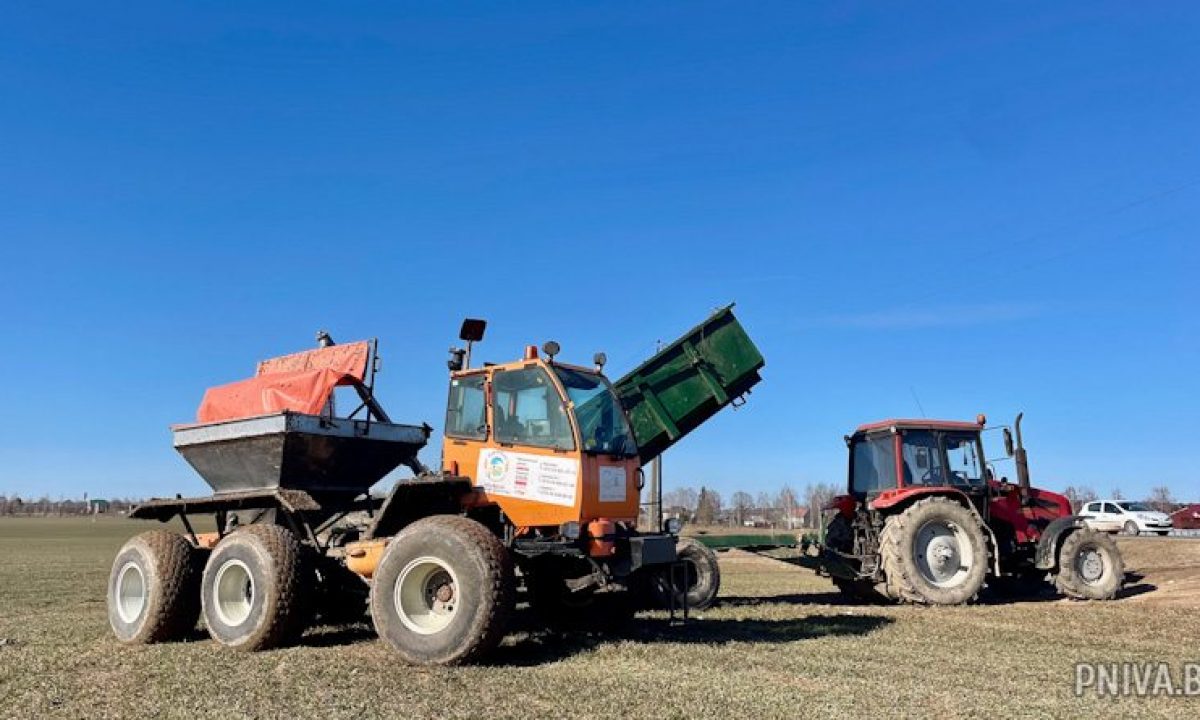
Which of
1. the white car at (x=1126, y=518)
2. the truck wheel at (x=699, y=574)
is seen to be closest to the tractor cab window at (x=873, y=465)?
the truck wheel at (x=699, y=574)

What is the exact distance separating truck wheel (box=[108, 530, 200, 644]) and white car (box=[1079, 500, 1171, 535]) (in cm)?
2869

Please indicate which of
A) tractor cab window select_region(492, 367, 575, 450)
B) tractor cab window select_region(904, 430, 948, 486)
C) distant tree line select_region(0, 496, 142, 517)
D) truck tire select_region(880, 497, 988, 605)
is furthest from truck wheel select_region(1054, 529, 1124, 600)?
distant tree line select_region(0, 496, 142, 517)

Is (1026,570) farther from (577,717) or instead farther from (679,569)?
(577,717)

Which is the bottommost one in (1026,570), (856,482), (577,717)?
(577,717)

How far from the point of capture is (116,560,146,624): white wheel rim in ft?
30.5

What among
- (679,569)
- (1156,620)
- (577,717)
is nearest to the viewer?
(577,717)

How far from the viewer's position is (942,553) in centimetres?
1160

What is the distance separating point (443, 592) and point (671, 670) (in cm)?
202

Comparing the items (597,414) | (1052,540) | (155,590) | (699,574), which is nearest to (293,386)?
(155,590)

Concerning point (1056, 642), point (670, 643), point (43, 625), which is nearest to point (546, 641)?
point (670, 643)

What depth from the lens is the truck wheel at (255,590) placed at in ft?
26.6

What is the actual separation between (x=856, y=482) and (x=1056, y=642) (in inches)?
186

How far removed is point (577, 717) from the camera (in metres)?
5.47

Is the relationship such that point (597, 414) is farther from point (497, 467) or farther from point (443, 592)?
point (443, 592)
